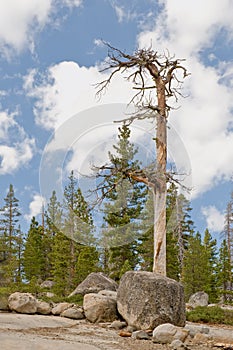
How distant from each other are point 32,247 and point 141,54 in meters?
27.7

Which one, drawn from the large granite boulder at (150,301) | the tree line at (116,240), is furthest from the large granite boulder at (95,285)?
the large granite boulder at (150,301)

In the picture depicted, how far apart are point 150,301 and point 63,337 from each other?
9.93 ft

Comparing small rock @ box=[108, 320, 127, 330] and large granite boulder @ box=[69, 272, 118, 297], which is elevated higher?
large granite boulder @ box=[69, 272, 118, 297]

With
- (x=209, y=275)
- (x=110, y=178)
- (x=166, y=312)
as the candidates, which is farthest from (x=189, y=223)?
(x=166, y=312)

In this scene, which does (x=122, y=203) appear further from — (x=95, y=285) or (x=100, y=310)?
(x=100, y=310)

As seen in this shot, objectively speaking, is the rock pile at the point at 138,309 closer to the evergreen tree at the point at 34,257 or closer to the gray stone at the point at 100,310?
the gray stone at the point at 100,310

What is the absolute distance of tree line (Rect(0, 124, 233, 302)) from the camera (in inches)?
564

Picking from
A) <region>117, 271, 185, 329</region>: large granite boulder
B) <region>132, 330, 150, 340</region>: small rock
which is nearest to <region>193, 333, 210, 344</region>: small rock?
<region>132, 330, 150, 340</region>: small rock

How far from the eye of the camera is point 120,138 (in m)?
14.0

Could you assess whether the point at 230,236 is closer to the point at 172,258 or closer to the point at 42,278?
the point at 172,258

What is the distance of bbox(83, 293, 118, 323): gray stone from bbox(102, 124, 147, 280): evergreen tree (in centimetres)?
370

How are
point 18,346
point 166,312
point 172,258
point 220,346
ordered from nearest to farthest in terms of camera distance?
point 18,346, point 220,346, point 166,312, point 172,258

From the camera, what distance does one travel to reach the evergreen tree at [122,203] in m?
13.8

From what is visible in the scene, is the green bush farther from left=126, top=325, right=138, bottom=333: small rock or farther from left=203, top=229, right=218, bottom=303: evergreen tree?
left=203, top=229, right=218, bottom=303: evergreen tree
